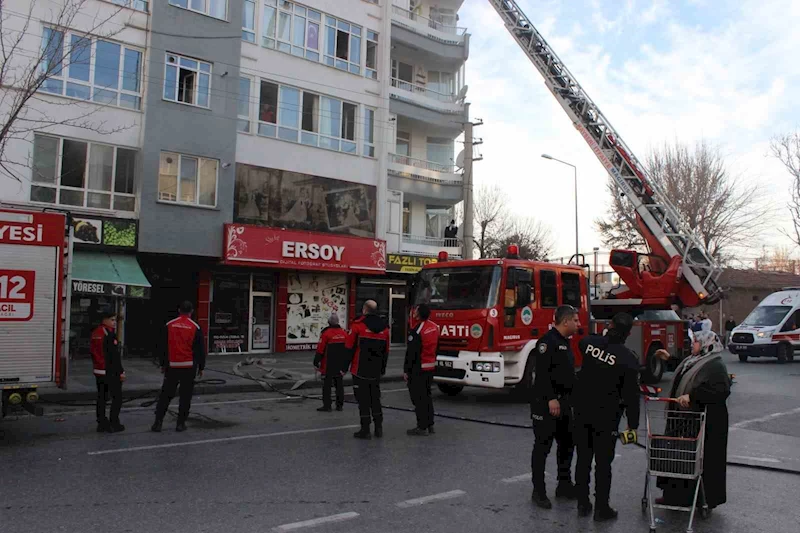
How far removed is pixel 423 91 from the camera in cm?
2941

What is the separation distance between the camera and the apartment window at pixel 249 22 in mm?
22219

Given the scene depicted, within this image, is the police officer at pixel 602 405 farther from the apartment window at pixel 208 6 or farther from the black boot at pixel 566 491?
the apartment window at pixel 208 6

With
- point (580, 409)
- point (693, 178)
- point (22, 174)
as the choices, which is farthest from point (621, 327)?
point (693, 178)

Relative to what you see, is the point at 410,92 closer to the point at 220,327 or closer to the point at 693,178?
the point at 220,327

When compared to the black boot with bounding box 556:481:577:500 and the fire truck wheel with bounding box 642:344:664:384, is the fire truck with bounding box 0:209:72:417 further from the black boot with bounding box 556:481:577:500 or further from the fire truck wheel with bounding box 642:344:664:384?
the fire truck wheel with bounding box 642:344:664:384

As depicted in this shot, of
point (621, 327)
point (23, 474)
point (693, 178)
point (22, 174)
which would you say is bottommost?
point (23, 474)

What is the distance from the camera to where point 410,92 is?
2728cm

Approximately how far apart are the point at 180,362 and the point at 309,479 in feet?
11.2

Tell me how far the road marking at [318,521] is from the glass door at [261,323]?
57.5ft

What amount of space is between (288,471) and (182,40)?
16.9m

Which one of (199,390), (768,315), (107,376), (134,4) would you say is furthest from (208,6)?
(768,315)

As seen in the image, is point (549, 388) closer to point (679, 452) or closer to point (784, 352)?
point (679, 452)

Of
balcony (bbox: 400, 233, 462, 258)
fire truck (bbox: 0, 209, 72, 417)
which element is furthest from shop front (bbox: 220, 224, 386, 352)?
fire truck (bbox: 0, 209, 72, 417)

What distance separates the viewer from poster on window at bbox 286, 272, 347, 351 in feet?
77.0
